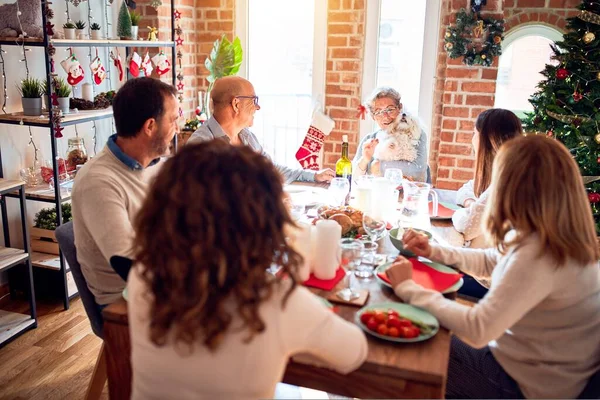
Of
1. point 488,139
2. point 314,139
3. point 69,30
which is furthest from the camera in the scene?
point 314,139

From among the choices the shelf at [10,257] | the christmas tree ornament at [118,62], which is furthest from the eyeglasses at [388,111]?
the shelf at [10,257]

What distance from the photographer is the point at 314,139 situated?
430 centimetres

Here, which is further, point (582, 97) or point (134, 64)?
point (134, 64)

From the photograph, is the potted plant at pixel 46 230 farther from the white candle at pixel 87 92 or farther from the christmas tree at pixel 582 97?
the christmas tree at pixel 582 97

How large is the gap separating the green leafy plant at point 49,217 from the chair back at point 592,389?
2.71m

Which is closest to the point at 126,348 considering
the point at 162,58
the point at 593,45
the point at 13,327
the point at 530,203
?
the point at 530,203

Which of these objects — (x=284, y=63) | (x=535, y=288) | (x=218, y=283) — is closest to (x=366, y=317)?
(x=535, y=288)

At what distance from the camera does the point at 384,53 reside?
421cm

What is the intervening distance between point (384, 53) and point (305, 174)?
5.49ft

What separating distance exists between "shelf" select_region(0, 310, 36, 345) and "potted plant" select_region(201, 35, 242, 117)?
2.13 meters

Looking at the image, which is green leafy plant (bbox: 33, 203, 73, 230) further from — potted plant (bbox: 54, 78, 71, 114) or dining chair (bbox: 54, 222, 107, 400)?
dining chair (bbox: 54, 222, 107, 400)

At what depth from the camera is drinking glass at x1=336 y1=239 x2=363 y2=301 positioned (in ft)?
5.04

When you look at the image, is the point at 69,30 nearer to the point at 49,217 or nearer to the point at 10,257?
the point at 49,217

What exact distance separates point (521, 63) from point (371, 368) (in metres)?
5.48
